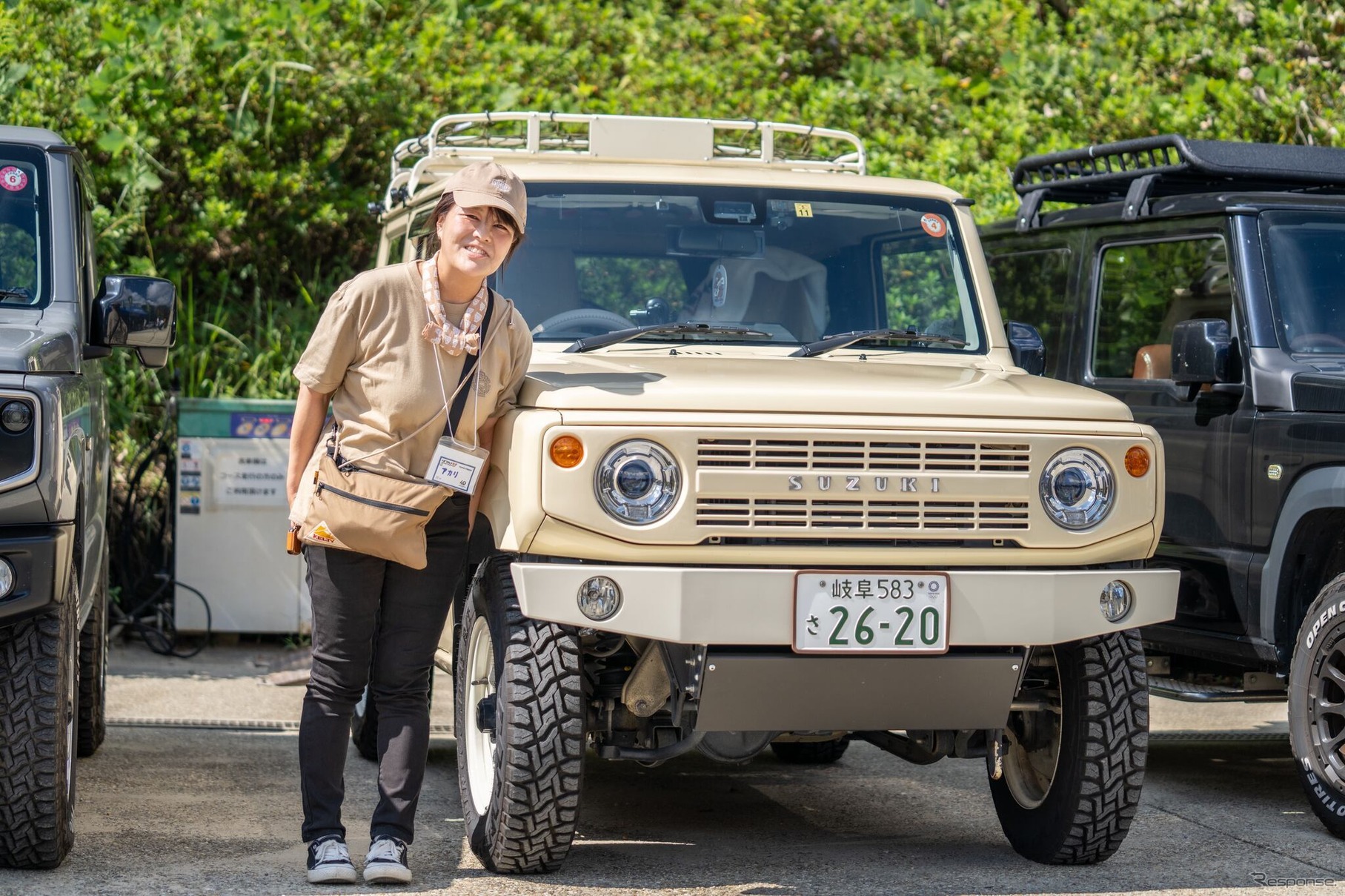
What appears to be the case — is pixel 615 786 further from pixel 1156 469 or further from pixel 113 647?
pixel 113 647

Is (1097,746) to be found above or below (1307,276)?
below

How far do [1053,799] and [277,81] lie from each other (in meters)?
6.81

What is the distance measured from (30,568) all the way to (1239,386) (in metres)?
4.02

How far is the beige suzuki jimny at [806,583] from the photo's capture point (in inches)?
171

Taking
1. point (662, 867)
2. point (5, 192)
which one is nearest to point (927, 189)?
point (662, 867)

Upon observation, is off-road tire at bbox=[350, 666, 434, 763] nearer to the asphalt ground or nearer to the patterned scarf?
the asphalt ground

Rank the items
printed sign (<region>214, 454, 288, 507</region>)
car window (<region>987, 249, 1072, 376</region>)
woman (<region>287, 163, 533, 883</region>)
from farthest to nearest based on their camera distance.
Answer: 1. printed sign (<region>214, 454, 288, 507</region>)
2. car window (<region>987, 249, 1072, 376</region>)
3. woman (<region>287, 163, 533, 883</region>)

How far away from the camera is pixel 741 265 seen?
5.64 m

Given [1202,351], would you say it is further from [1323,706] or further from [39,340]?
[39,340]

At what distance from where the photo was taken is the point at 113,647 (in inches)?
360

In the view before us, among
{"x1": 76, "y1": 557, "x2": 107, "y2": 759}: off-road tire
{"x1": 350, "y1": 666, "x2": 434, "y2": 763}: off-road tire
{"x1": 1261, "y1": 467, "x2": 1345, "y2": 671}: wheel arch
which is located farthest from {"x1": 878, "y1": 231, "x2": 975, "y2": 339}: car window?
{"x1": 76, "y1": 557, "x2": 107, "y2": 759}: off-road tire

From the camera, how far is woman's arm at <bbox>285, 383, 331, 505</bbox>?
452 cm

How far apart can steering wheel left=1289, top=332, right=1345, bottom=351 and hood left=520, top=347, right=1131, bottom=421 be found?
4.43 feet

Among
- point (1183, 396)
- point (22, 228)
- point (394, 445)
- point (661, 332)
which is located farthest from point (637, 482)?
point (1183, 396)
